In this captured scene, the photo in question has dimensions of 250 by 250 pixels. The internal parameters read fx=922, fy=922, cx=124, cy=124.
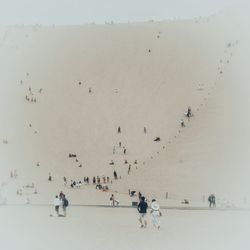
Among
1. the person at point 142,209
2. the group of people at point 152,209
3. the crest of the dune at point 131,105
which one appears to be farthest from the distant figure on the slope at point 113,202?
the group of people at point 152,209

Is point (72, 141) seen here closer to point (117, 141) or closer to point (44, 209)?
point (117, 141)

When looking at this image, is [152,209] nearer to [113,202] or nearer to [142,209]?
[142,209]


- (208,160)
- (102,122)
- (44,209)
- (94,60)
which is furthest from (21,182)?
(94,60)

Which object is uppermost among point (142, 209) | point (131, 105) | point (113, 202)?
point (131, 105)

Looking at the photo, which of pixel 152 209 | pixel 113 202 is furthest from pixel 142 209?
pixel 113 202

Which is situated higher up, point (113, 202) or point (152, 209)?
point (113, 202)

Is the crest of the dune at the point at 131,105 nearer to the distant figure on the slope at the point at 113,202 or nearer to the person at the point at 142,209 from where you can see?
the distant figure on the slope at the point at 113,202

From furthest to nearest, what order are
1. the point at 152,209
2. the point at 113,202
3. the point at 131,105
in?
the point at 131,105 → the point at 113,202 → the point at 152,209

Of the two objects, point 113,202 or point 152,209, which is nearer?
point 152,209

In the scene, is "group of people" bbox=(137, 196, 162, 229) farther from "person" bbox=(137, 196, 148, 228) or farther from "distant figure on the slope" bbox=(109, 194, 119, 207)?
"distant figure on the slope" bbox=(109, 194, 119, 207)
